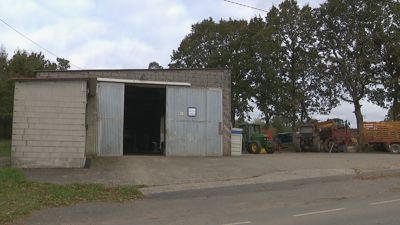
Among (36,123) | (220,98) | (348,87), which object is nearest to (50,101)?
(36,123)

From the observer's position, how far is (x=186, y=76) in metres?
18.8

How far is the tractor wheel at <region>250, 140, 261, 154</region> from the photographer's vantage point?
83.4 feet

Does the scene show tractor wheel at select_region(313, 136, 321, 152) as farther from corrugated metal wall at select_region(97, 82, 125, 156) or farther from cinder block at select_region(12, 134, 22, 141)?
cinder block at select_region(12, 134, 22, 141)

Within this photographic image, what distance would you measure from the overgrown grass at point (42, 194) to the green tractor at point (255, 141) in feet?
55.1

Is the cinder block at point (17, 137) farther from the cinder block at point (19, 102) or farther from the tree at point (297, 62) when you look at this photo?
the tree at point (297, 62)

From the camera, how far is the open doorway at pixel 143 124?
2834 cm

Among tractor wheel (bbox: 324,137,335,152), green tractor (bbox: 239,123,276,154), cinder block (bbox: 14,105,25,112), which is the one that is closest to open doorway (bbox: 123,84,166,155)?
green tractor (bbox: 239,123,276,154)

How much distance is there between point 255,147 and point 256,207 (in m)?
17.8

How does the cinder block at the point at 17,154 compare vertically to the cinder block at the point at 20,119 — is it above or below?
below

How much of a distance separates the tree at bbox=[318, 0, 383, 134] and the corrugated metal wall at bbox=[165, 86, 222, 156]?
20.7 m

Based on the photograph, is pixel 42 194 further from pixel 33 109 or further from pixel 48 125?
pixel 33 109

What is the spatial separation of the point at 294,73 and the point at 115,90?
91.0 ft

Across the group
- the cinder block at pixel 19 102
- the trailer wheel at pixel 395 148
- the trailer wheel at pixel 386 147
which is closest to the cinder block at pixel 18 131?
the cinder block at pixel 19 102

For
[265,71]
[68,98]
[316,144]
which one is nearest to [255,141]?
[316,144]
